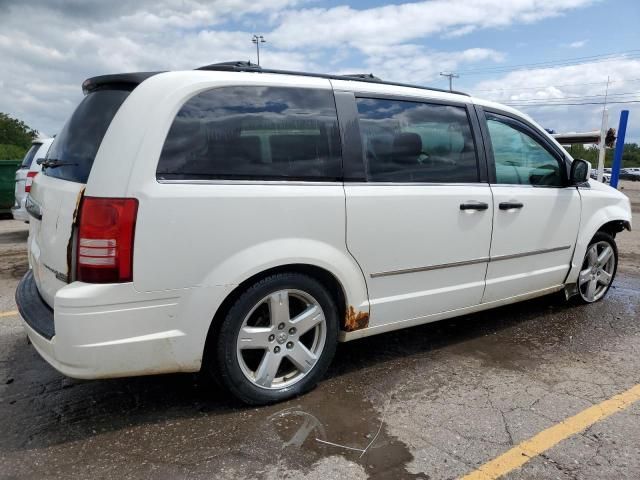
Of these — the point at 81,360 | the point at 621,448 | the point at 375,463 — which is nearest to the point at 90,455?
the point at 81,360

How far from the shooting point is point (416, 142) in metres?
3.55

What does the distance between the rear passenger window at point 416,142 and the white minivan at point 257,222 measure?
0.01 m

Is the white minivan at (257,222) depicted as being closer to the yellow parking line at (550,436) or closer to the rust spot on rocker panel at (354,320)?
the rust spot on rocker panel at (354,320)

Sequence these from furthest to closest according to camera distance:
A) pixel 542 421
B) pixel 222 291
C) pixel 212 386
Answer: pixel 212 386, pixel 542 421, pixel 222 291

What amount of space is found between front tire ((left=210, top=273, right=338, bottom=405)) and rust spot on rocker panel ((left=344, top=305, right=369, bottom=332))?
0.27 ft

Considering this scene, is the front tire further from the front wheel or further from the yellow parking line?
the front wheel

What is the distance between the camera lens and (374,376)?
3529mm

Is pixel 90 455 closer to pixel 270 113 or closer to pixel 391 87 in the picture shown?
pixel 270 113

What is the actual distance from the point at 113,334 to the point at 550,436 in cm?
225

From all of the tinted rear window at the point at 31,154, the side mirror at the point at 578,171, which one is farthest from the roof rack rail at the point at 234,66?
the tinted rear window at the point at 31,154

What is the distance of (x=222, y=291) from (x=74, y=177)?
3.23 ft

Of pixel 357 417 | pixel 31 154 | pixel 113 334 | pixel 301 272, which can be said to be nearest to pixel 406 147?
pixel 301 272

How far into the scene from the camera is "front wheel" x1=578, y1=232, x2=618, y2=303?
4.95 meters

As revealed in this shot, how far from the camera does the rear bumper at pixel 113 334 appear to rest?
2.50 m
